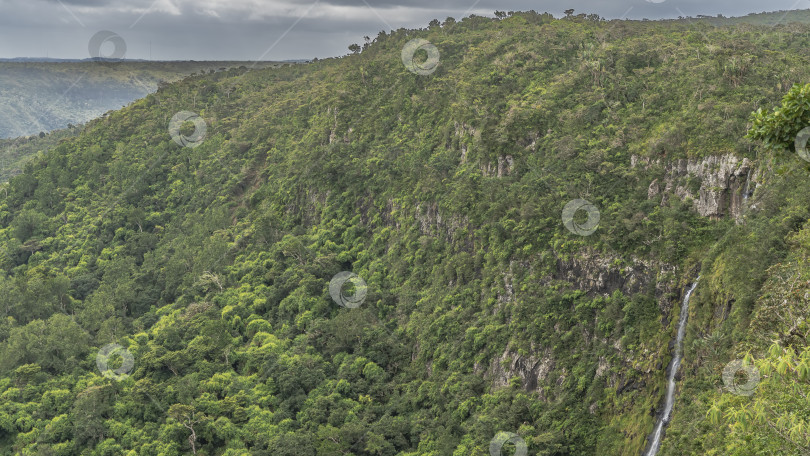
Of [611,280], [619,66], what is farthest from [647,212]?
[619,66]

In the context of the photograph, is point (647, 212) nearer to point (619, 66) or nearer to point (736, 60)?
point (736, 60)

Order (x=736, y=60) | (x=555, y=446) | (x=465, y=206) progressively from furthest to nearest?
1. (x=465, y=206)
2. (x=736, y=60)
3. (x=555, y=446)
